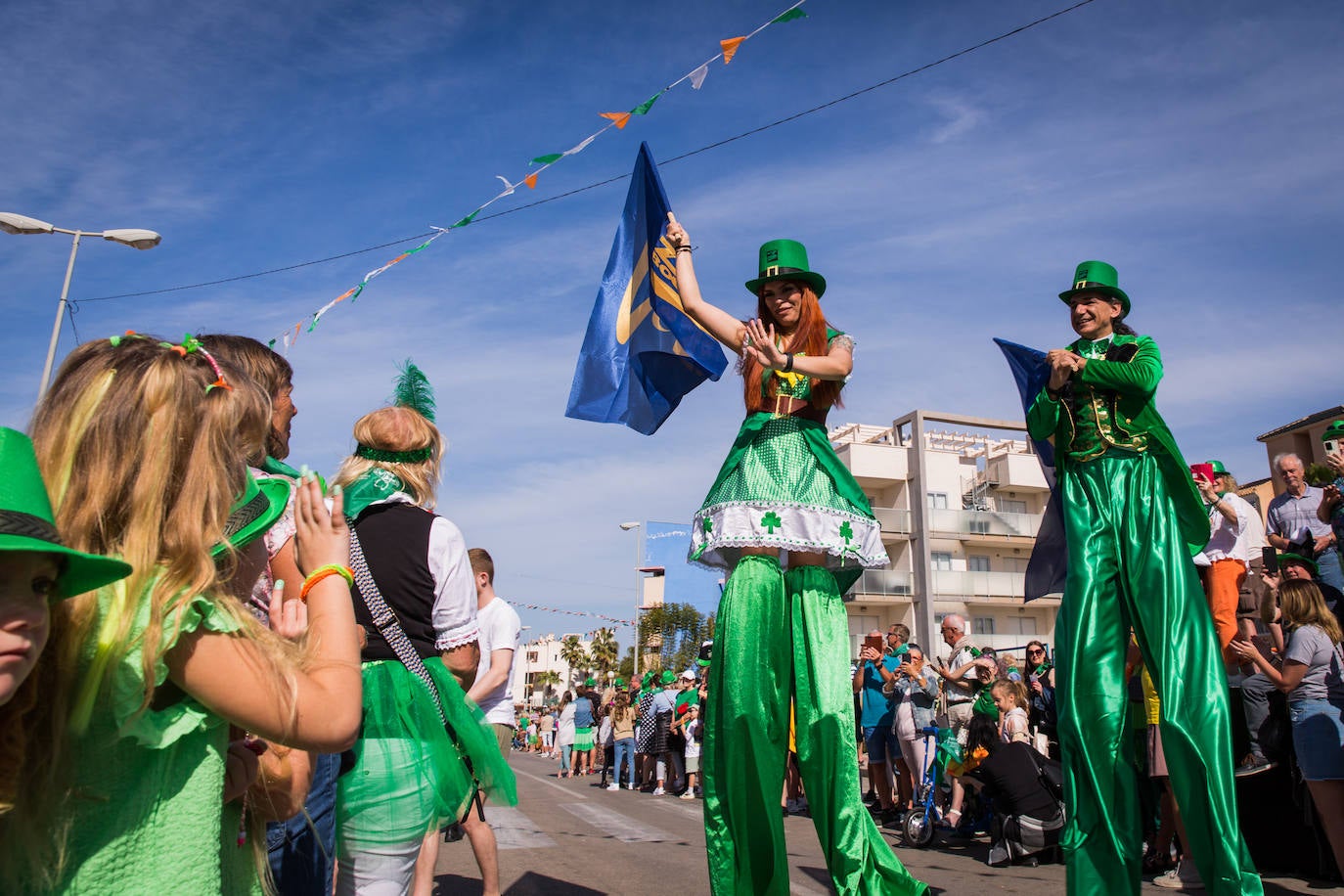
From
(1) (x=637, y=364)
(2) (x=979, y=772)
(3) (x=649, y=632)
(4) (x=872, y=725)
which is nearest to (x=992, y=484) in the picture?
(3) (x=649, y=632)

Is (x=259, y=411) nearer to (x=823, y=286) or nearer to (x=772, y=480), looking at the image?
(x=772, y=480)

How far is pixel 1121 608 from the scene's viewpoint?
3.93m

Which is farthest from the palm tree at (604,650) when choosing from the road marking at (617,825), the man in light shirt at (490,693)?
the man in light shirt at (490,693)

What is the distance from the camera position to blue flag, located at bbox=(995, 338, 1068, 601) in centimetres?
450

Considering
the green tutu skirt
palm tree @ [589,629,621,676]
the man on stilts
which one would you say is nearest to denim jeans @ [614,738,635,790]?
the man on stilts

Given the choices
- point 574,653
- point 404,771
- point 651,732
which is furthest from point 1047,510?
point 574,653

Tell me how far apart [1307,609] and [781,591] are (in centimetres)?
370

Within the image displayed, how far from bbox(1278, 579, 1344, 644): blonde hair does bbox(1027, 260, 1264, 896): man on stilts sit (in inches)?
93.3

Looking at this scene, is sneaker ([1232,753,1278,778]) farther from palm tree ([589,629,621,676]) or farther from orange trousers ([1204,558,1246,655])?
palm tree ([589,629,621,676])

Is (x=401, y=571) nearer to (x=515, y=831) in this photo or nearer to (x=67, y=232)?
(x=515, y=831)

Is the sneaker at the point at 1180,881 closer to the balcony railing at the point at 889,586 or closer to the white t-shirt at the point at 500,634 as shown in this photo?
the white t-shirt at the point at 500,634

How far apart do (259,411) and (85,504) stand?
38cm

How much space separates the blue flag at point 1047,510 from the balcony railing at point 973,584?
37.5 m

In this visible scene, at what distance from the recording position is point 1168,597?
3830 mm
